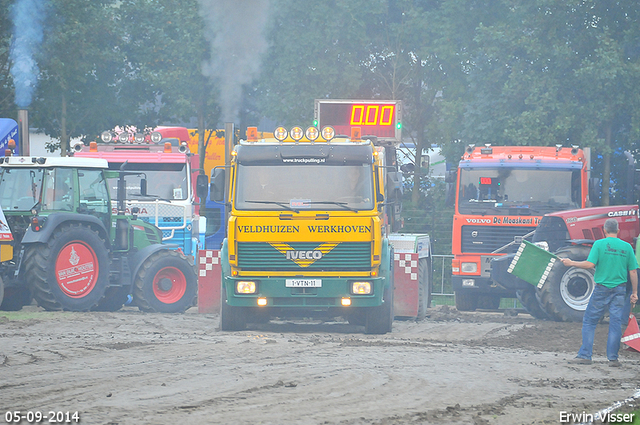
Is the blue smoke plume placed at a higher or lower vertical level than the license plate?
higher

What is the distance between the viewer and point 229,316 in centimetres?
1435

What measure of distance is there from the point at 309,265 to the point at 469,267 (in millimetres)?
6568

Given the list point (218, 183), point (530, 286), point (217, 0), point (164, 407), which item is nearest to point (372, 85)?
point (217, 0)

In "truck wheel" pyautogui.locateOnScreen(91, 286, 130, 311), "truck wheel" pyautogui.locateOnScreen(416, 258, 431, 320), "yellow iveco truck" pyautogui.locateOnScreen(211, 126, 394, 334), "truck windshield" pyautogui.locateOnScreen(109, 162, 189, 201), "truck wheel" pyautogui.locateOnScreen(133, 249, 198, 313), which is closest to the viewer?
"yellow iveco truck" pyautogui.locateOnScreen(211, 126, 394, 334)

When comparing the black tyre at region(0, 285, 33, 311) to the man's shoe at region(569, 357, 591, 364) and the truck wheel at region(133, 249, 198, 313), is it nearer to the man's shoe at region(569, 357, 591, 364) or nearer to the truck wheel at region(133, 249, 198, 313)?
the truck wheel at region(133, 249, 198, 313)

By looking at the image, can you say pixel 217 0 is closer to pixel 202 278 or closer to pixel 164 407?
pixel 202 278

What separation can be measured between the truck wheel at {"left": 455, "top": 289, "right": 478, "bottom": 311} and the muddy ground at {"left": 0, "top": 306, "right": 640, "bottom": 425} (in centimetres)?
525

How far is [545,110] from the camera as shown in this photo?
97.0ft

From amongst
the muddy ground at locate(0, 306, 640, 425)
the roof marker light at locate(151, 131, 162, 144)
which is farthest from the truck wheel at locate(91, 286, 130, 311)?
the roof marker light at locate(151, 131, 162, 144)

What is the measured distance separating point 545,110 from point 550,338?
53.7ft

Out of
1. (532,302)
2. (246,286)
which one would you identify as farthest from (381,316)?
(532,302)

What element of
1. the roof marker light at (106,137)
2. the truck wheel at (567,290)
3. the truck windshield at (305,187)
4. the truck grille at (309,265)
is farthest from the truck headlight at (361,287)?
the roof marker light at (106,137)

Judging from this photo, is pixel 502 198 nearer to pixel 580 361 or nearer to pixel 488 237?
pixel 488 237

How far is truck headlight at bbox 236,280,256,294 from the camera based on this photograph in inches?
542
